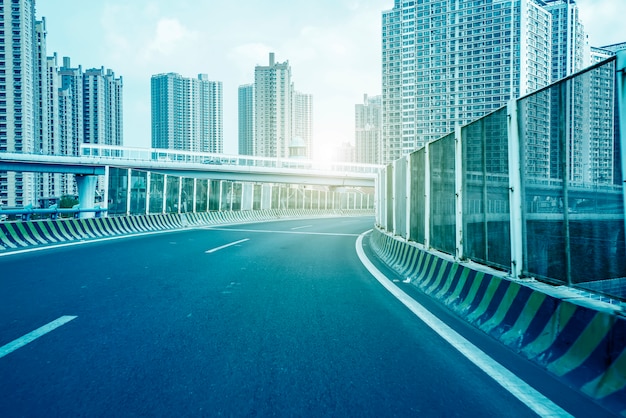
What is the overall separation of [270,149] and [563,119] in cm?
19489

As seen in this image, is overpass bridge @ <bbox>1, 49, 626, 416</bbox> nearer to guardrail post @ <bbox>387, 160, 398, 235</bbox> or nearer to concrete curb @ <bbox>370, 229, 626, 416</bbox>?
concrete curb @ <bbox>370, 229, 626, 416</bbox>

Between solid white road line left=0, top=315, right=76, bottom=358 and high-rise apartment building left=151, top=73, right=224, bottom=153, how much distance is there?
182 metres

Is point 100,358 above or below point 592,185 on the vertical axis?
below

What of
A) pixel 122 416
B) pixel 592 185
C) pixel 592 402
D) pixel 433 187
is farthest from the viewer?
pixel 433 187

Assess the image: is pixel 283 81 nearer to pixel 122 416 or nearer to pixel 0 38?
pixel 0 38

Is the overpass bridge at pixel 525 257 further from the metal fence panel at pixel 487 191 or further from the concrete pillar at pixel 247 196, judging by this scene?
the concrete pillar at pixel 247 196

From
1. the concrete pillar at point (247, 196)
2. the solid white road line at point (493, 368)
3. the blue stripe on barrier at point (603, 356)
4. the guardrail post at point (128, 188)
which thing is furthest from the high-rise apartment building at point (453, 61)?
the blue stripe on barrier at point (603, 356)

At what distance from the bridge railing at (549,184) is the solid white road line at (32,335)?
5012 millimetres

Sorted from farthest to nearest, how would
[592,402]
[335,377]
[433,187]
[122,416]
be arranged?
[433,187] → [335,377] → [592,402] → [122,416]

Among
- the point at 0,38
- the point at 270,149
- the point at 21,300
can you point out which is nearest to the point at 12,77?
the point at 0,38

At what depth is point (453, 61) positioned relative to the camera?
138m

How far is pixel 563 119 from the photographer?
161 inches

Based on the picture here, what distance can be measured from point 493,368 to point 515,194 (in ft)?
6.82

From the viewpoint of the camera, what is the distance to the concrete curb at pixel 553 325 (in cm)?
314
